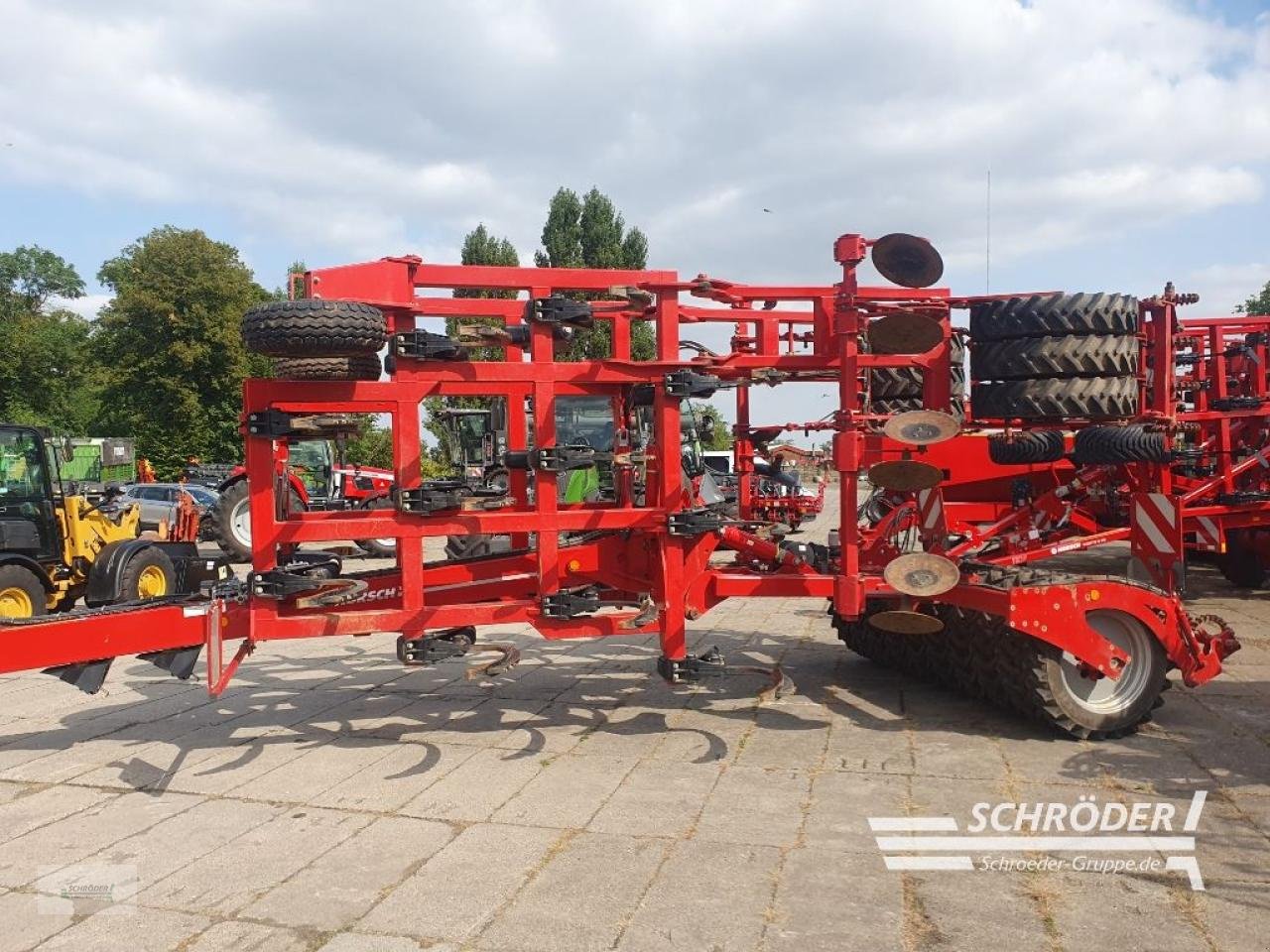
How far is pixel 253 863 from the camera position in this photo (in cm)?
362

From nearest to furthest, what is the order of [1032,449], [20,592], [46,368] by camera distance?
[1032,449] → [20,592] → [46,368]

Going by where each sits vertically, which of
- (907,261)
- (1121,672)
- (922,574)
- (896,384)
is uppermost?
(907,261)

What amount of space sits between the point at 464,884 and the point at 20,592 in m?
7.58

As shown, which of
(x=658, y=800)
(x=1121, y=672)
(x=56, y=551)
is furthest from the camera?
(x=56, y=551)

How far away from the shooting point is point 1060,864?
3471 mm

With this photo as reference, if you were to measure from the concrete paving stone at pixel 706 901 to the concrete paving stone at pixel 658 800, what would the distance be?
0.73 feet

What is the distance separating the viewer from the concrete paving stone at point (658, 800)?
3.88m

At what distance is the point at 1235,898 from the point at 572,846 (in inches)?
92.0

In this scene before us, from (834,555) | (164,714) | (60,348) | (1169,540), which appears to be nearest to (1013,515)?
(1169,540)

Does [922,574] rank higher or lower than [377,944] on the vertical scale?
higher

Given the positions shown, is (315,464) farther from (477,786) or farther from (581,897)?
(581,897)

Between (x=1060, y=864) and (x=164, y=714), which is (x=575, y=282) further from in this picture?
(x=164, y=714)

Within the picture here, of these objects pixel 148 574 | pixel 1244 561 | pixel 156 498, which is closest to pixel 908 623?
pixel 1244 561

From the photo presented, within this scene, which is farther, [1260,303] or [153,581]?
[1260,303]
